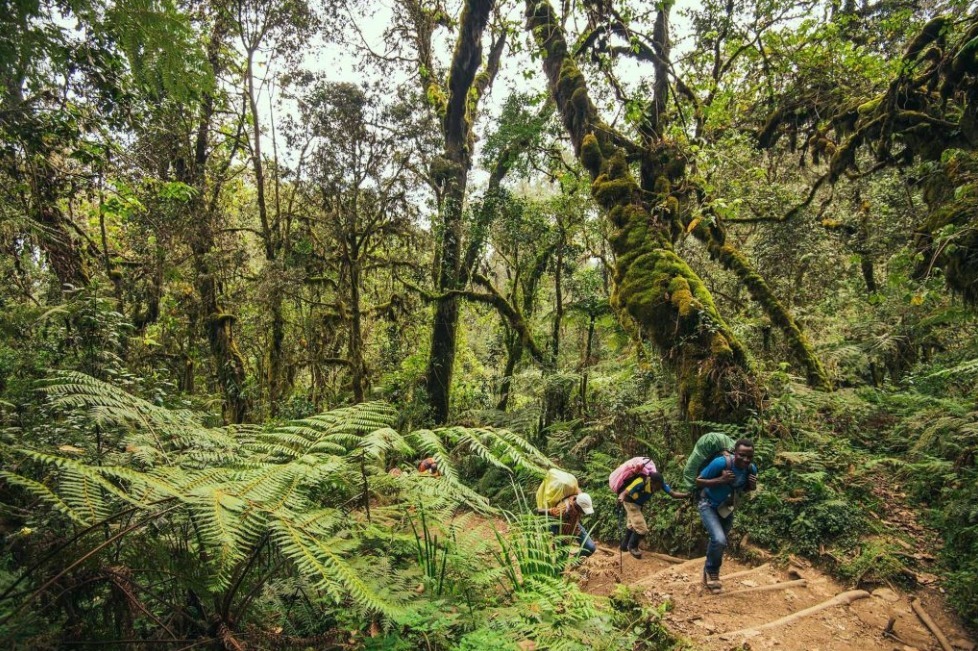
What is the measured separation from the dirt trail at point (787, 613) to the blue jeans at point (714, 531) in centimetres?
32

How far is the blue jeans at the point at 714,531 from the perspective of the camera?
491cm

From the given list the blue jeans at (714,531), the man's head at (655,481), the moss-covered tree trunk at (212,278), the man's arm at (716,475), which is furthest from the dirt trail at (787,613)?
the moss-covered tree trunk at (212,278)

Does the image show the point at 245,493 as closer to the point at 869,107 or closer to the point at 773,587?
the point at 773,587

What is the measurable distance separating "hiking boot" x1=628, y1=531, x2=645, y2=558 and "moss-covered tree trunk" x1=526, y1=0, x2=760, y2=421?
1983 millimetres

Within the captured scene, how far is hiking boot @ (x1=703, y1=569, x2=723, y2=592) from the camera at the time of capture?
16.2 feet

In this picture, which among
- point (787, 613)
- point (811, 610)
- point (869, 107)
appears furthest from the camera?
point (869, 107)

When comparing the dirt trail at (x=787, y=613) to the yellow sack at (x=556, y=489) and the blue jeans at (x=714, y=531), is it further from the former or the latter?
the yellow sack at (x=556, y=489)

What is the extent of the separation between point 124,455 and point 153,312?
957cm

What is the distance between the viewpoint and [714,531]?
5.05m

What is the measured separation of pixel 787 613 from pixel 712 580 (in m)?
0.69

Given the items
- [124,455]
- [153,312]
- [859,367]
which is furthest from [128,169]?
[859,367]

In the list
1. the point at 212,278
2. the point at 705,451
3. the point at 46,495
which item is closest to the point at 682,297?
the point at 705,451

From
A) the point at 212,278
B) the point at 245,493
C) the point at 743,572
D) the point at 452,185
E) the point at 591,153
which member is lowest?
the point at 743,572

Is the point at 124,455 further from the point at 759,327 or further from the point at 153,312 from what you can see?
the point at 759,327
